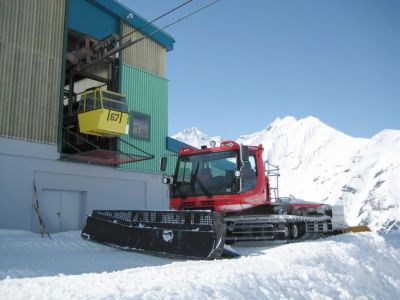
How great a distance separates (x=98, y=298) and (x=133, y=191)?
17224mm

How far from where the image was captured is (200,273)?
20.8ft

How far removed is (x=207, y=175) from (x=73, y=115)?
1073 centimetres

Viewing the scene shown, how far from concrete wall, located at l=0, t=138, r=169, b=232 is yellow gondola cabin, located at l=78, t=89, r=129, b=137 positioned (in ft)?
6.08

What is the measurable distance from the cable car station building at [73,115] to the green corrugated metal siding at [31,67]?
41 millimetres

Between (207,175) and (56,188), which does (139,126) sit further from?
(207,175)

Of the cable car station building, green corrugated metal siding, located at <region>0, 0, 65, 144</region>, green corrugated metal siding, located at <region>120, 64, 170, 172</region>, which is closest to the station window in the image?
the cable car station building

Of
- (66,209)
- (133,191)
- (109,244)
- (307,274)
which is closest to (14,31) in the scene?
(66,209)

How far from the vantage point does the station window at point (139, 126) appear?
73.2ft

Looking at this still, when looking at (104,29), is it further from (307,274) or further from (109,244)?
(307,274)

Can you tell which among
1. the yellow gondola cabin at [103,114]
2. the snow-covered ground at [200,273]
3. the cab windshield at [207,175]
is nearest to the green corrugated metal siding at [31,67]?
the yellow gondola cabin at [103,114]

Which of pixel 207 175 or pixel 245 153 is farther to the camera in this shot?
pixel 207 175

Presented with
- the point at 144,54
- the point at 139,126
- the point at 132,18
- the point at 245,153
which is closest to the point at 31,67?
the point at 139,126

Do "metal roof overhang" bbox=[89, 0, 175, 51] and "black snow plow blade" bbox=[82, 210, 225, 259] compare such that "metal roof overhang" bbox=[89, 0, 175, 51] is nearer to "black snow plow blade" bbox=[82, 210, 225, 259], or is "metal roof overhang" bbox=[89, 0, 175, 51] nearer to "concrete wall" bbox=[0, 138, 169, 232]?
"concrete wall" bbox=[0, 138, 169, 232]

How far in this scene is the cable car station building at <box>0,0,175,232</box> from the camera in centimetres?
1667
